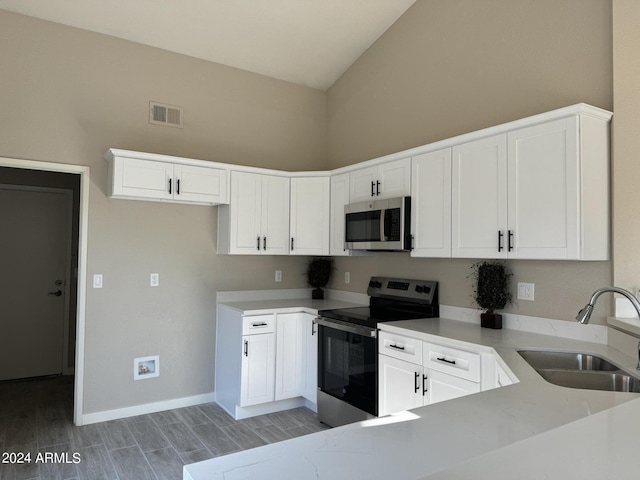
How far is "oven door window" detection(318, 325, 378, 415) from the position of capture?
3146 millimetres

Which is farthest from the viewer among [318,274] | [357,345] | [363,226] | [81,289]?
[318,274]

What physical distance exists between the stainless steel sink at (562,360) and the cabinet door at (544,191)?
0.51m

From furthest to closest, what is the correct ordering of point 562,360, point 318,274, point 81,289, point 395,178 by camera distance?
point 318,274 < point 81,289 < point 395,178 < point 562,360

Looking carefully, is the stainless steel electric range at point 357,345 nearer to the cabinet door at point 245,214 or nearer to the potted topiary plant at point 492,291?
the potted topiary plant at point 492,291

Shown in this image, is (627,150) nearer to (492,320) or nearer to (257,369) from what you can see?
(492,320)

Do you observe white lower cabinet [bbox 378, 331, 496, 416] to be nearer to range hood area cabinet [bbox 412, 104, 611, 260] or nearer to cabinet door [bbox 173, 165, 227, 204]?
range hood area cabinet [bbox 412, 104, 611, 260]

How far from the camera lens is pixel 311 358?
3.83m

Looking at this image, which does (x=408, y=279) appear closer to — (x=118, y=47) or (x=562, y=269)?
(x=562, y=269)

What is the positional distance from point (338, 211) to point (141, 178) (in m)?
1.70

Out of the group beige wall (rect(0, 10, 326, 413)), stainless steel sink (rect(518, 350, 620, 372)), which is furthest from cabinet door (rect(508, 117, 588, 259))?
beige wall (rect(0, 10, 326, 413))

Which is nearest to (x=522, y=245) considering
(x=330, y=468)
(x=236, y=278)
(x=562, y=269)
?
(x=562, y=269)

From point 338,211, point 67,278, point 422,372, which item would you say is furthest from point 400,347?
point 67,278

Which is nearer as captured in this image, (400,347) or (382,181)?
(400,347)

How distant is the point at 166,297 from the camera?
156 inches
